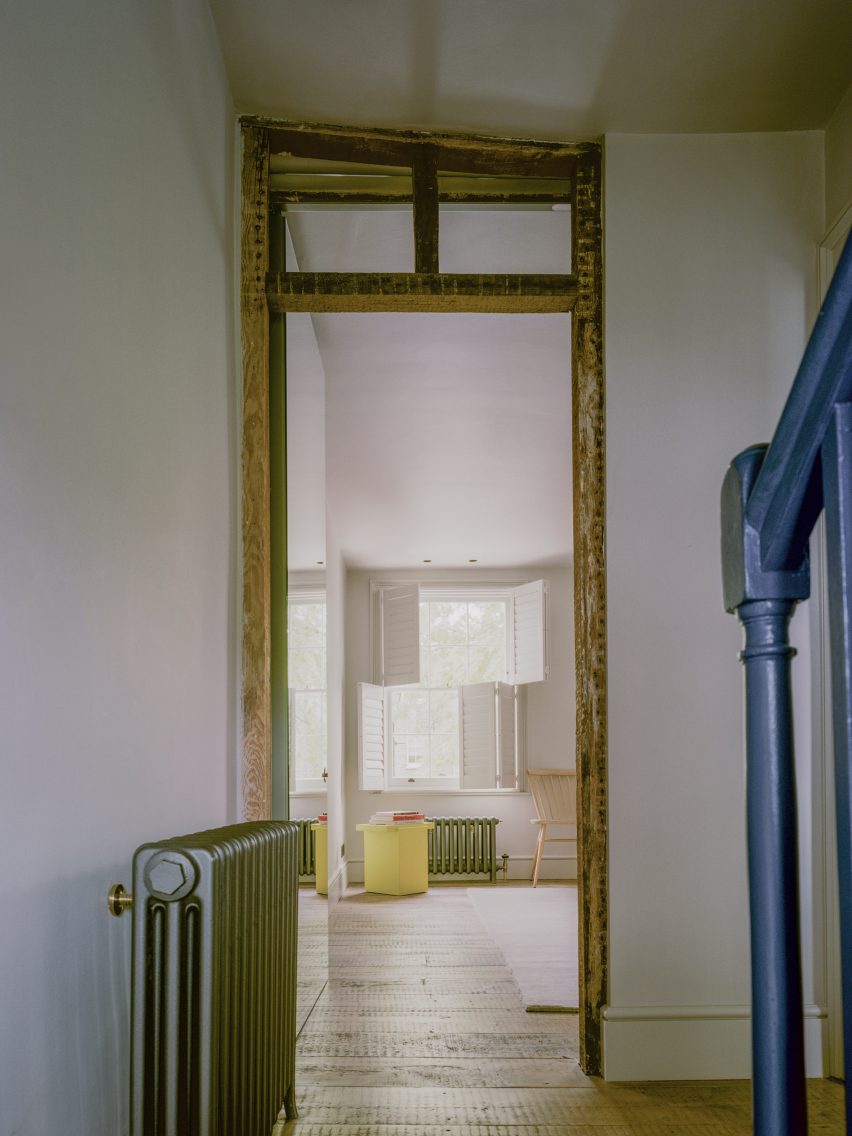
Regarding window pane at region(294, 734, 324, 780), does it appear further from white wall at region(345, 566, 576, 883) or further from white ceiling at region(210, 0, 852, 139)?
white ceiling at region(210, 0, 852, 139)

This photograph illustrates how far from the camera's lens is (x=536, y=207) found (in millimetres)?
3480

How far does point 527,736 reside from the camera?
1000cm

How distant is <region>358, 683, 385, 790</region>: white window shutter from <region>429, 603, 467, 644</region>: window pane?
84 cm

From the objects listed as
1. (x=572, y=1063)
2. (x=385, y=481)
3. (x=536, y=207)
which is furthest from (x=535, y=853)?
(x=536, y=207)

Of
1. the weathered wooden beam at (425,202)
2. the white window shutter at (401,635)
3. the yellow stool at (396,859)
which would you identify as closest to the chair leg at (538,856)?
the yellow stool at (396,859)

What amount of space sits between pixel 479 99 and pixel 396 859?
647 cm

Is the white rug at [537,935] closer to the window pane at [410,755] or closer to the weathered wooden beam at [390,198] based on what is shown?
the window pane at [410,755]

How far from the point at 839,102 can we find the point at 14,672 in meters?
3.01

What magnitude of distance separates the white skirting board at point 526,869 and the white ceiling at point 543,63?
24.7 ft

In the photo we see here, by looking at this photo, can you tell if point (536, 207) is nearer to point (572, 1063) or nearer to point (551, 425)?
point (551, 425)

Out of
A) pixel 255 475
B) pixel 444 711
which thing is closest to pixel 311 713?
pixel 255 475

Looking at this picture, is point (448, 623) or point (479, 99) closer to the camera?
point (479, 99)

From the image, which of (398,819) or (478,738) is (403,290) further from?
(478,738)

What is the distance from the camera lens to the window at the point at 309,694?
16.6ft
